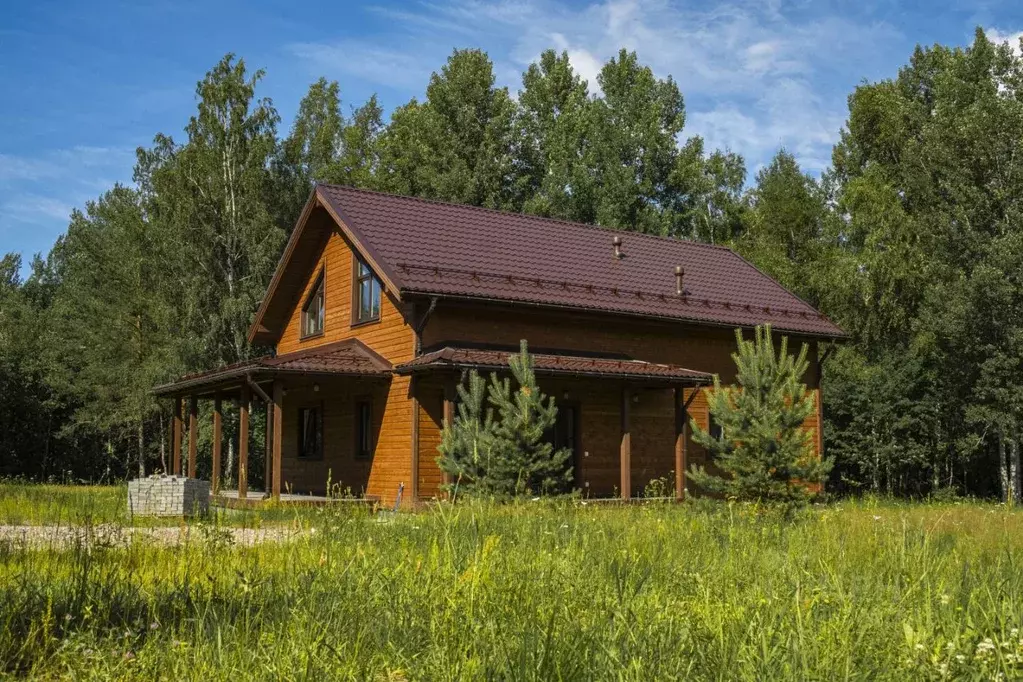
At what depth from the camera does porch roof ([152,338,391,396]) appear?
1828 cm

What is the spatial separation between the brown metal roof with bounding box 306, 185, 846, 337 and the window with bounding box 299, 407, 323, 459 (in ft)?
10.3

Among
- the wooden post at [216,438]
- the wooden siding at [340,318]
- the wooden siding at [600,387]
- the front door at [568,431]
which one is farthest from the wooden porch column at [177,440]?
the front door at [568,431]

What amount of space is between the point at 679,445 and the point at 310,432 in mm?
8774

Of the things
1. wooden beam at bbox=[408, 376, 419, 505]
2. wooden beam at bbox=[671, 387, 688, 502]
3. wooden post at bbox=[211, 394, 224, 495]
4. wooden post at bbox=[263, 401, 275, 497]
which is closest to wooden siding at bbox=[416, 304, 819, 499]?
wooden beam at bbox=[408, 376, 419, 505]

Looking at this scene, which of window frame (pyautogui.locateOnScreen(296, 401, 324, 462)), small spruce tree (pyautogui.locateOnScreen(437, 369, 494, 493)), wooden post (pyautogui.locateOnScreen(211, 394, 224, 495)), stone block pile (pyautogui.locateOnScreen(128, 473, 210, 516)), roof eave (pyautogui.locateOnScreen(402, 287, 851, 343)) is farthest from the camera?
window frame (pyautogui.locateOnScreen(296, 401, 324, 462))

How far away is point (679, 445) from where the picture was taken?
19672 millimetres

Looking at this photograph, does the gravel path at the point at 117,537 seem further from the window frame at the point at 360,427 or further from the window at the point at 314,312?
the window at the point at 314,312

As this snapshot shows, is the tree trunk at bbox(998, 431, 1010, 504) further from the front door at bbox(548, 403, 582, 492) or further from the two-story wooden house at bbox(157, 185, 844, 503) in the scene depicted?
the front door at bbox(548, 403, 582, 492)

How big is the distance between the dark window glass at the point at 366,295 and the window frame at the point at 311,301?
185 cm

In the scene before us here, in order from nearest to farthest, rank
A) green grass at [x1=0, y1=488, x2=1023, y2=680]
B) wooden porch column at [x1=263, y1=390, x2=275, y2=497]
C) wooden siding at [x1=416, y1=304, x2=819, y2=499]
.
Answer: green grass at [x1=0, y1=488, x2=1023, y2=680] < wooden siding at [x1=416, y1=304, x2=819, y2=499] < wooden porch column at [x1=263, y1=390, x2=275, y2=497]

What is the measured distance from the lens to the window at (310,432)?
74.1 feet

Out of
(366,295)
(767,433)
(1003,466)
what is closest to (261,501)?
(366,295)

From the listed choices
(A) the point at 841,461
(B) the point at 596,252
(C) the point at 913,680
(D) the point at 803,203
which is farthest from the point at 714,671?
(D) the point at 803,203

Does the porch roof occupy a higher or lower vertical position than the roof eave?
lower
